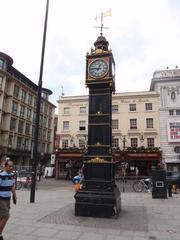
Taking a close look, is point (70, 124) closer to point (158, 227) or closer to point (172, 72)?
point (172, 72)

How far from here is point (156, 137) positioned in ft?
107

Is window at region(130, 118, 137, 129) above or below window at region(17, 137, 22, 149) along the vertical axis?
above

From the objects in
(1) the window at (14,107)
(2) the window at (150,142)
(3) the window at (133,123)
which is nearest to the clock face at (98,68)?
(2) the window at (150,142)

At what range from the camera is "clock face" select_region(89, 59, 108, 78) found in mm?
9633

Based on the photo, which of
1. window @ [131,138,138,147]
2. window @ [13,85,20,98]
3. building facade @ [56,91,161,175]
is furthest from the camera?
window @ [13,85,20,98]

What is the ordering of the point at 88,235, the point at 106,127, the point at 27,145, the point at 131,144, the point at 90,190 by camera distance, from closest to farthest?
the point at 88,235 → the point at 90,190 → the point at 106,127 → the point at 131,144 → the point at 27,145

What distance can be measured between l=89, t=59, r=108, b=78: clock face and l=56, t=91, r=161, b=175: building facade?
73.8 feet

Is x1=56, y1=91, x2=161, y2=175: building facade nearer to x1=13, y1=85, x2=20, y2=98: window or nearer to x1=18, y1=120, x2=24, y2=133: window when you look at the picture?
x1=13, y1=85, x2=20, y2=98: window

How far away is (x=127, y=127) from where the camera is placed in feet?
112

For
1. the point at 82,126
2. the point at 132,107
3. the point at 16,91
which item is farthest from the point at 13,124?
the point at 132,107

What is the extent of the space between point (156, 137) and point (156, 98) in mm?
5973

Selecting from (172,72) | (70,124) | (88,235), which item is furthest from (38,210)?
(172,72)

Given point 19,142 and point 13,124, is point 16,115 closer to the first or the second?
point 13,124

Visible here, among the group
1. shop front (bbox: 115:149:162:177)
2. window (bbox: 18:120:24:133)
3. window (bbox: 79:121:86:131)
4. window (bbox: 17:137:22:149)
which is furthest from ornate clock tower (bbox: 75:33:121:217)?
window (bbox: 18:120:24:133)
